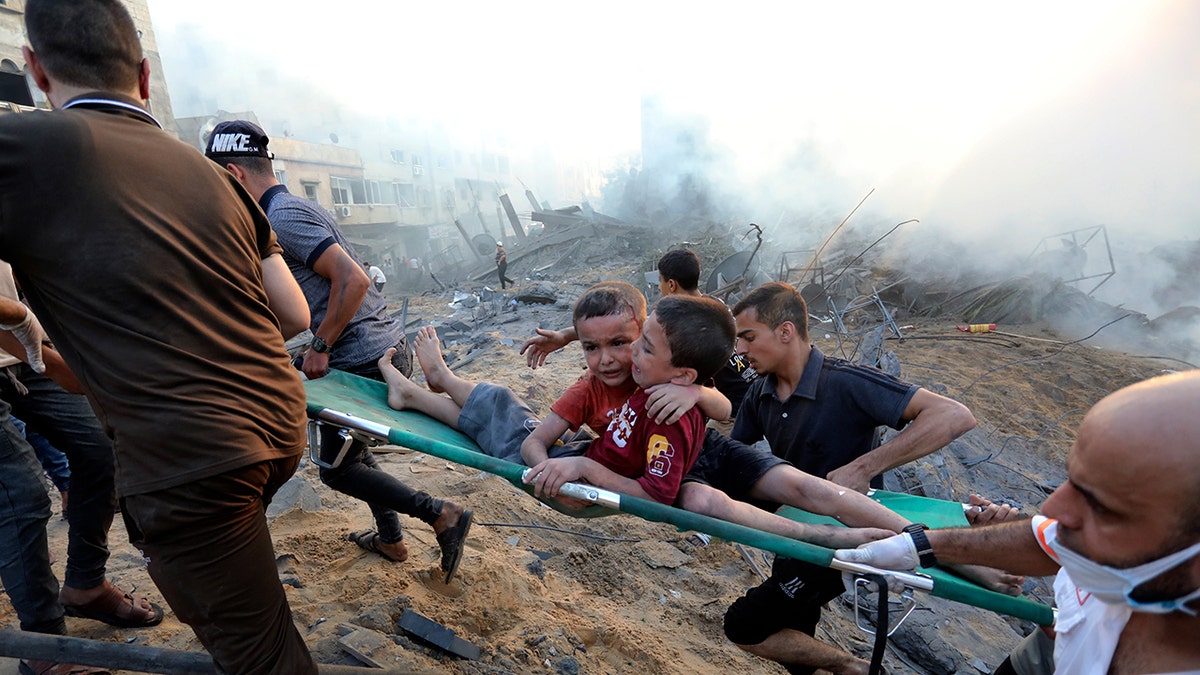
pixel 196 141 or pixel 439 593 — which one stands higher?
pixel 196 141

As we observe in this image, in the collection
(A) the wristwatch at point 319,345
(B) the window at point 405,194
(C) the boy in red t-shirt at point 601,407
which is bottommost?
(B) the window at point 405,194

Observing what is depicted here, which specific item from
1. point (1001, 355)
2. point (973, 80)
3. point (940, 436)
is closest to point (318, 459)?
point (940, 436)

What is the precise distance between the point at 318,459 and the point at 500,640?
120 cm

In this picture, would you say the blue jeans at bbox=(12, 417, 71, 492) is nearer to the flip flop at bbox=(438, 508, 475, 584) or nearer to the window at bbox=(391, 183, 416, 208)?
the flip flop at bbox=(438, 508, 475, 584)

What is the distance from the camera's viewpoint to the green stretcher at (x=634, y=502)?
174 centimetres

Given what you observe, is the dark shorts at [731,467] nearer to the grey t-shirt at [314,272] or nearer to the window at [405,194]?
the grey t-shirt at [314,272]

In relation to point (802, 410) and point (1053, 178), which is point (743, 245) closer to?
point (1053, 178)

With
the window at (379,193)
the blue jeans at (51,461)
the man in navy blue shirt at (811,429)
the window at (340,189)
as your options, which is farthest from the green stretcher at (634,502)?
the window at (379,193)

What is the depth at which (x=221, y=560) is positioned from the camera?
1.45m

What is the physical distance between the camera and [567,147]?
62.8 m

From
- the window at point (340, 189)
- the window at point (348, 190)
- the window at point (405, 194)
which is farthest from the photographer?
the window at point (405, 194)

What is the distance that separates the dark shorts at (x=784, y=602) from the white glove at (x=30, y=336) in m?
2.70

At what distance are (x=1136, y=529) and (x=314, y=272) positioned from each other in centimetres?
279

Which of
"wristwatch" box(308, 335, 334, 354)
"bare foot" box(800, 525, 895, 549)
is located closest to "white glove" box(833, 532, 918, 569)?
"bare foot" box(800, 525, 895, 549)
